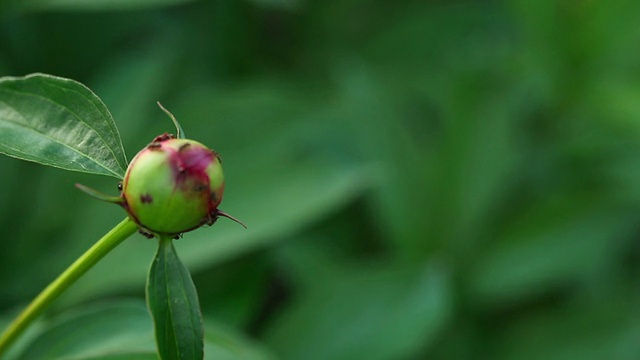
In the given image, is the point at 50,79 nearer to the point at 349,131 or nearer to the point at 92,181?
the point at 92,181

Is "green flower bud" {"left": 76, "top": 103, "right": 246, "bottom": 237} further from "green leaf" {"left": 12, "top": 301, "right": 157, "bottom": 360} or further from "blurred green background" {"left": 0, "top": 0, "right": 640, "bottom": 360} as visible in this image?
"blurred green background" {"left": 0, "top": 0, "right": 640, "bottom": 360}

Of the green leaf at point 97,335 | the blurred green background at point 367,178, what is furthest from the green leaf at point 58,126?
the blurred green background at point 367,178

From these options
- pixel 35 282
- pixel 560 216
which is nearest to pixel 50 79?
pixel 35 282

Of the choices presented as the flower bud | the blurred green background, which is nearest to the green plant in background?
the flower bud

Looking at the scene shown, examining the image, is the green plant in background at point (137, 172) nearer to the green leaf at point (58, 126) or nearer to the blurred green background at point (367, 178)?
the green leaf at point (58, 126)

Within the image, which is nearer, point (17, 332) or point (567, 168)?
point (17, 332)

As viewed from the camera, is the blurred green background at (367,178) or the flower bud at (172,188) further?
the blurred green background at (367,178)

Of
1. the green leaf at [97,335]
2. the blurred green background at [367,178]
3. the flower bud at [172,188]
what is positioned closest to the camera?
the flower bud at [172,188]
